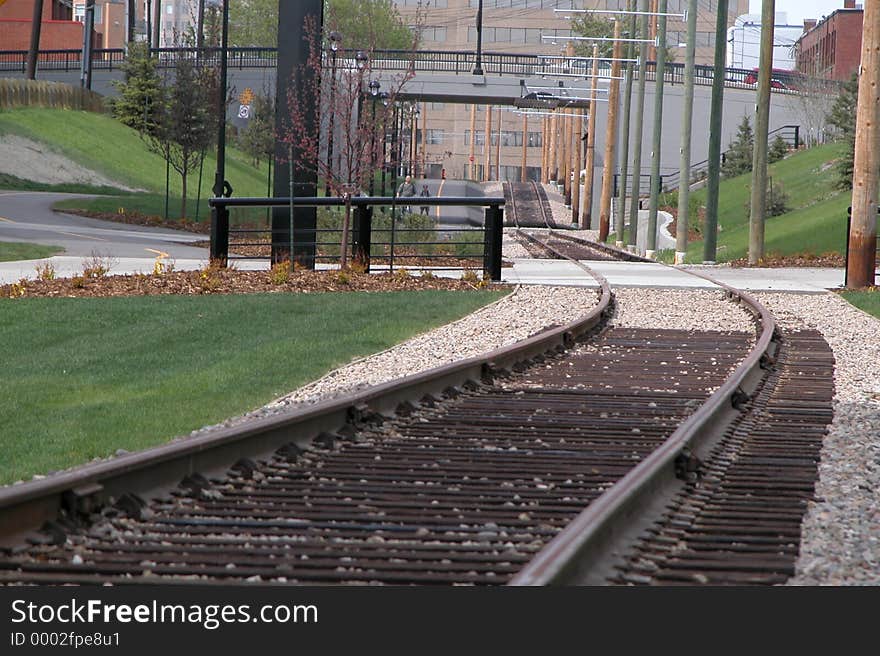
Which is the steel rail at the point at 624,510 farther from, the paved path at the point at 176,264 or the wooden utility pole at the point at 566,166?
the wooden utility pole at the point at 566,166

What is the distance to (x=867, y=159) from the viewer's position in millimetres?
25875

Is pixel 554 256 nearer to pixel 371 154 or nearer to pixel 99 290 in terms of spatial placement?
pixel 371 154

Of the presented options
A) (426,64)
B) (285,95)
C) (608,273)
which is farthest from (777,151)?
(285,95)

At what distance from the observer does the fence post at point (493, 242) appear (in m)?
24.1

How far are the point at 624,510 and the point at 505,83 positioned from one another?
258 ft

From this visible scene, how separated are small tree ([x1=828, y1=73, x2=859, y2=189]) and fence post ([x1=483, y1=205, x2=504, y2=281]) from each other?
21.5 m

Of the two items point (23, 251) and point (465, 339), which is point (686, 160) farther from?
point (465, 339)

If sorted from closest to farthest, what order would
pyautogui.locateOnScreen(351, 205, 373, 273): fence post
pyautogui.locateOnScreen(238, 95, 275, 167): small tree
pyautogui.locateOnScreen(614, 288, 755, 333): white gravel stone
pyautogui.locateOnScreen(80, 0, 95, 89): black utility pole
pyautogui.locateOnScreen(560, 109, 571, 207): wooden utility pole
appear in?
pyautogui.locateOnScreen(614, 288, 755, 333): white gravel stone < pyautogui.locateOnScreen(351, 205, 373, 273): fence post < pyautogui.locateOnScreen(238, 95, 275, 167): small tree < pyautogui.locateOnScreen(80, 0, 95, 89): black utility pole < pyautogui.locateOnScreen(560, 109, 571, 207): wooden utility pole

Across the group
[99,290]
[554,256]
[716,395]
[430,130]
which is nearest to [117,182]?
[554,256]

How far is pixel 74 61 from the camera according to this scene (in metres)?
100

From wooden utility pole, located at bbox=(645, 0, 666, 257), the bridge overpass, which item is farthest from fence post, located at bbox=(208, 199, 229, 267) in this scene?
the bridge overpass

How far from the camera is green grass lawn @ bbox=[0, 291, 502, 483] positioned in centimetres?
1045

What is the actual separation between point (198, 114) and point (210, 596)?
155ft

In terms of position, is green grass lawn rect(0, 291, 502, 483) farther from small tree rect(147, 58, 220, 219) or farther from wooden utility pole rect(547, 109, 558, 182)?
wooden utility pole rect(547, 109, 558, 182)
